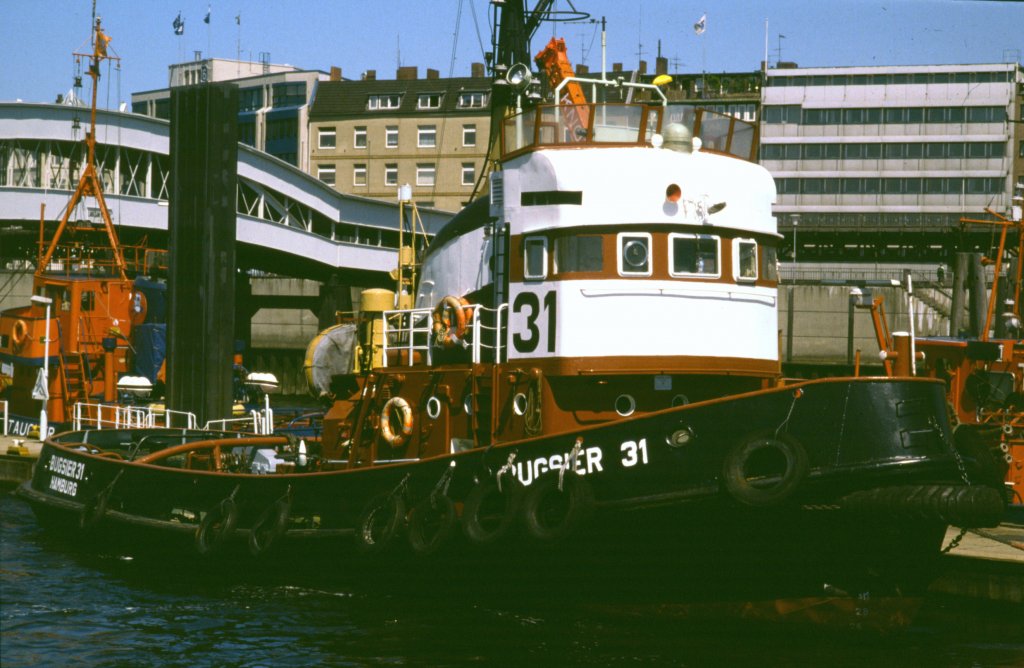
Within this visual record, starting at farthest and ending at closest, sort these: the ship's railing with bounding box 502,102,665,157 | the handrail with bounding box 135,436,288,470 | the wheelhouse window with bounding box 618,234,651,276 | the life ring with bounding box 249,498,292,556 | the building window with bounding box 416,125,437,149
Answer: the building window with bounding box 416,125,437,149 → the handrail with bounding box 135,436,288,470 → the life ring with bounding box 249,498,292,556 → the ship's railing with bounding box 502,102,665,157 → the wheelhouse window with bounding box 618,234,651,276

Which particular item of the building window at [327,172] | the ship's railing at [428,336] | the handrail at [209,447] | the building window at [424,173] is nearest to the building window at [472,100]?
the building window at [424,173]

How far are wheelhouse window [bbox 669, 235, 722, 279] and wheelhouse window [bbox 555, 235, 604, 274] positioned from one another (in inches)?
30.8

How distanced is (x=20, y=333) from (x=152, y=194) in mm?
16957

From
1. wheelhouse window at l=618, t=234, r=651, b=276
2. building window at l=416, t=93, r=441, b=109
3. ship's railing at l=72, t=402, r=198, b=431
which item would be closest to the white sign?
ship's railing at l=72, t=402, r=198, b=431

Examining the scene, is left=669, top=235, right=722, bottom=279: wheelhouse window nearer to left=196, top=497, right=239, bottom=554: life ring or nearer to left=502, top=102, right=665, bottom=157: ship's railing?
left=502, top=102, right=665, bottom=157: ship's railing

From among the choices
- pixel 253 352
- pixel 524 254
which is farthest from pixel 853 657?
pixel 253 352

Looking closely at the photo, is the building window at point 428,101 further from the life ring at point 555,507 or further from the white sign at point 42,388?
the life ring at point 555,507

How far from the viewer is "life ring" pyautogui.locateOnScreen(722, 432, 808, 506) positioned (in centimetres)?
1170

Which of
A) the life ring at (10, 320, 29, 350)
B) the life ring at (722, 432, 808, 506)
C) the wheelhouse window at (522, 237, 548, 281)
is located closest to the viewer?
the life ring at (722, 432, 808, 506)

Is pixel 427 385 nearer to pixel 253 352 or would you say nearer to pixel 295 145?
pixel 253 352

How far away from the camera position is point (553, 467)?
42.2 feet

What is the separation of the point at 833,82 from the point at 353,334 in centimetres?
5045

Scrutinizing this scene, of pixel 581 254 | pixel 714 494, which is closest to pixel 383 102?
pixel 581 254

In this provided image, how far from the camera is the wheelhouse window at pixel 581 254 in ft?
44.9
